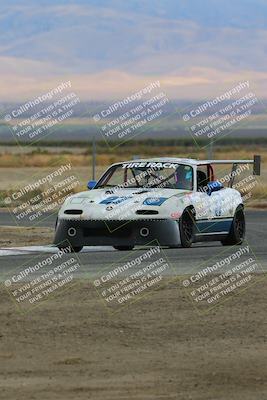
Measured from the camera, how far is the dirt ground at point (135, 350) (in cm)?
871

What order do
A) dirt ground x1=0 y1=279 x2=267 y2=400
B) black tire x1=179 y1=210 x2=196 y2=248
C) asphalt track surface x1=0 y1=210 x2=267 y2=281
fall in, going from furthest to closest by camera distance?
black tire x1=179 y1=210 x2=196 y2=248
asphalt track surface x1=0 y1=210 x2=267 y2=281
dirt ground x1=0 y1=279 x2=267 y2=400

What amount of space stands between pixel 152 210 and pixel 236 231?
2516 millimetres

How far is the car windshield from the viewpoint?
20016 mm

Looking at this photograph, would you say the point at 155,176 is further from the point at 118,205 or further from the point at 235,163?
the point at 235,163

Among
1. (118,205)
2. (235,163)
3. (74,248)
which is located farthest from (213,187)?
Result: (74,248)

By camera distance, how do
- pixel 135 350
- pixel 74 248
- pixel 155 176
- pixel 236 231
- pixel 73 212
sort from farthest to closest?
pixel 236 231
pixel 155 176
pixel 74 248
pixel 73 212
pixel 135 350

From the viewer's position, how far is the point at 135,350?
1020cm

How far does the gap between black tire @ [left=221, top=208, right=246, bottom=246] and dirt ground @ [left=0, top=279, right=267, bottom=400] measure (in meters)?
7.32

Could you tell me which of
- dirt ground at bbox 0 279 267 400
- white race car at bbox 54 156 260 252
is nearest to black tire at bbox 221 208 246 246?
white race car at bbox 54 156 260 252

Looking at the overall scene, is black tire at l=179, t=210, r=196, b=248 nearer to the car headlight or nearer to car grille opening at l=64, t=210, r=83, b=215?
the car headlight

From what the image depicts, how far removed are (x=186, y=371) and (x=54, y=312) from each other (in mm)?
2920

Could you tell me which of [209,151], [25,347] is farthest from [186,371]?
[209,151]

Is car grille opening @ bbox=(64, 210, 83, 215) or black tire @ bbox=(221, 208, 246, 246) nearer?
car grille opening @ bbox=(64, 210, 83, 215)

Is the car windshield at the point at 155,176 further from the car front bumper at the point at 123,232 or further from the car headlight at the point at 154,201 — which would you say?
the car front bumper at the point at 123,232
